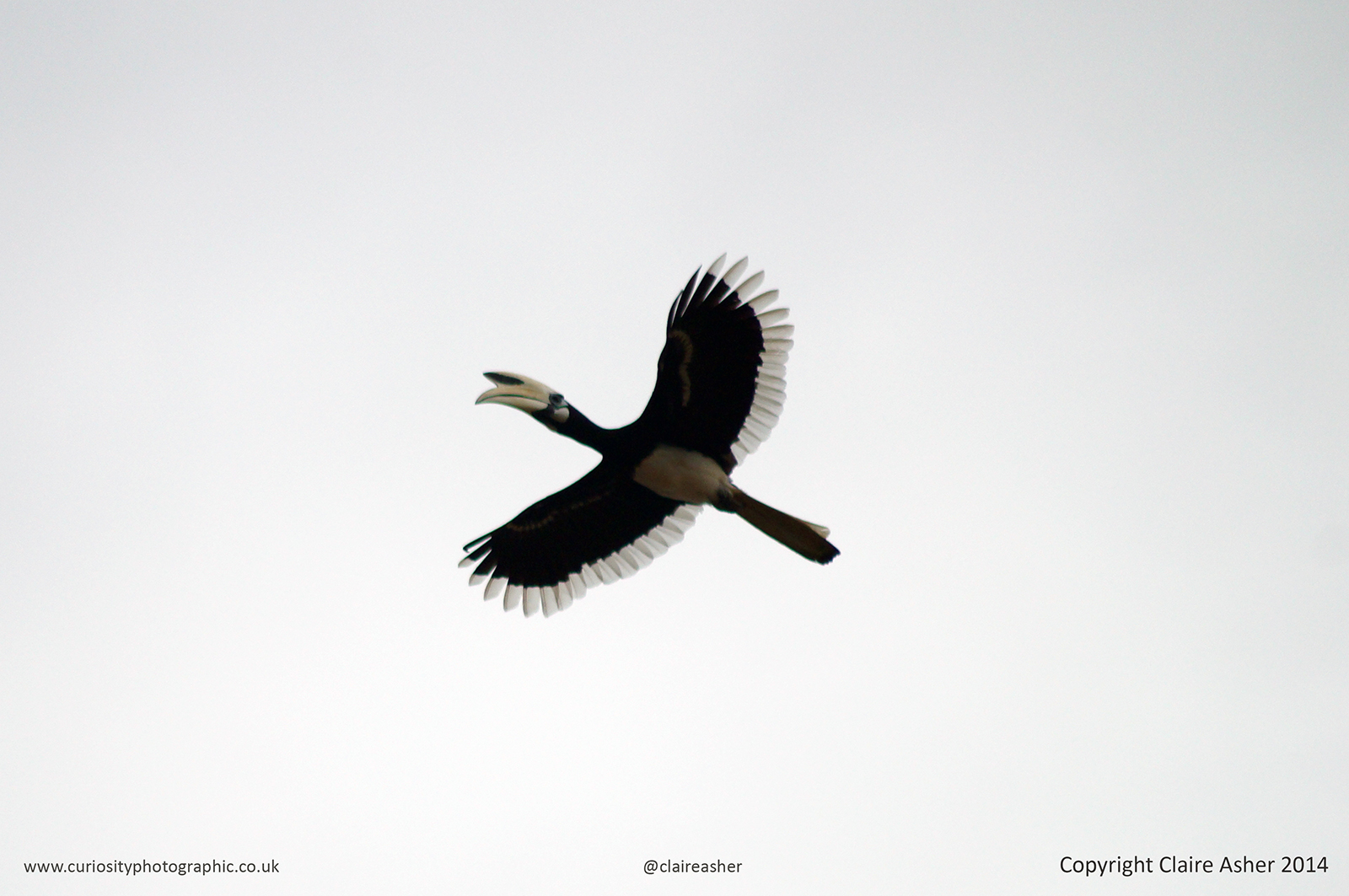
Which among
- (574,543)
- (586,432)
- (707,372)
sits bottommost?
(574,543)

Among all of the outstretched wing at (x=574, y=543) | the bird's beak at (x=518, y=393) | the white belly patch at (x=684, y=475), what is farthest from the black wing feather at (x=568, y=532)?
the bird's beak at (x=518, y=393)

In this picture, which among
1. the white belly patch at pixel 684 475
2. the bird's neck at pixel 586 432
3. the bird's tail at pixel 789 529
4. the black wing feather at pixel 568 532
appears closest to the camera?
the bird's tail at pixel 789 529

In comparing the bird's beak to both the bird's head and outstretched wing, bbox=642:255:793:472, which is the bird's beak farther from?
outstretched wing, bbox=642:255:793:472

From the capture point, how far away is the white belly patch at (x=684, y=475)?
23.4ft

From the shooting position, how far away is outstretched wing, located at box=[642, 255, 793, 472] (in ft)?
22.8

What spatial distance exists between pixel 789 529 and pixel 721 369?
1202mm

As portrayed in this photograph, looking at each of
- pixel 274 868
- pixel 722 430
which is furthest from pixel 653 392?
pixel 274 868

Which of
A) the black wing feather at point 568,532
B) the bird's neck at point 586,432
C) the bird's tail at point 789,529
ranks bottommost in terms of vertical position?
the bird's tail at point 789,529

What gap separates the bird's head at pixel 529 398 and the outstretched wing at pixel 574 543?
0.75m

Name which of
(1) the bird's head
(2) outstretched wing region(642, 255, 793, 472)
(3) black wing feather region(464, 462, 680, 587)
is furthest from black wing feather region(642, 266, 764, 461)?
(3) black wing feather region(464, 462, 680, 587)

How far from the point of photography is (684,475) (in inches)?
283

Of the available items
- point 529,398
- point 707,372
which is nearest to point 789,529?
point 707,372

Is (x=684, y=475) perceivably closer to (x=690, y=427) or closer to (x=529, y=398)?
(x=690, y=427)

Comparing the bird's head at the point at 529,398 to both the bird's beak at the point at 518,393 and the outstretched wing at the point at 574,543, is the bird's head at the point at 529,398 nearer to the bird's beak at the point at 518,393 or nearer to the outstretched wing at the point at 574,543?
the bird's beak at the point at 518,393
